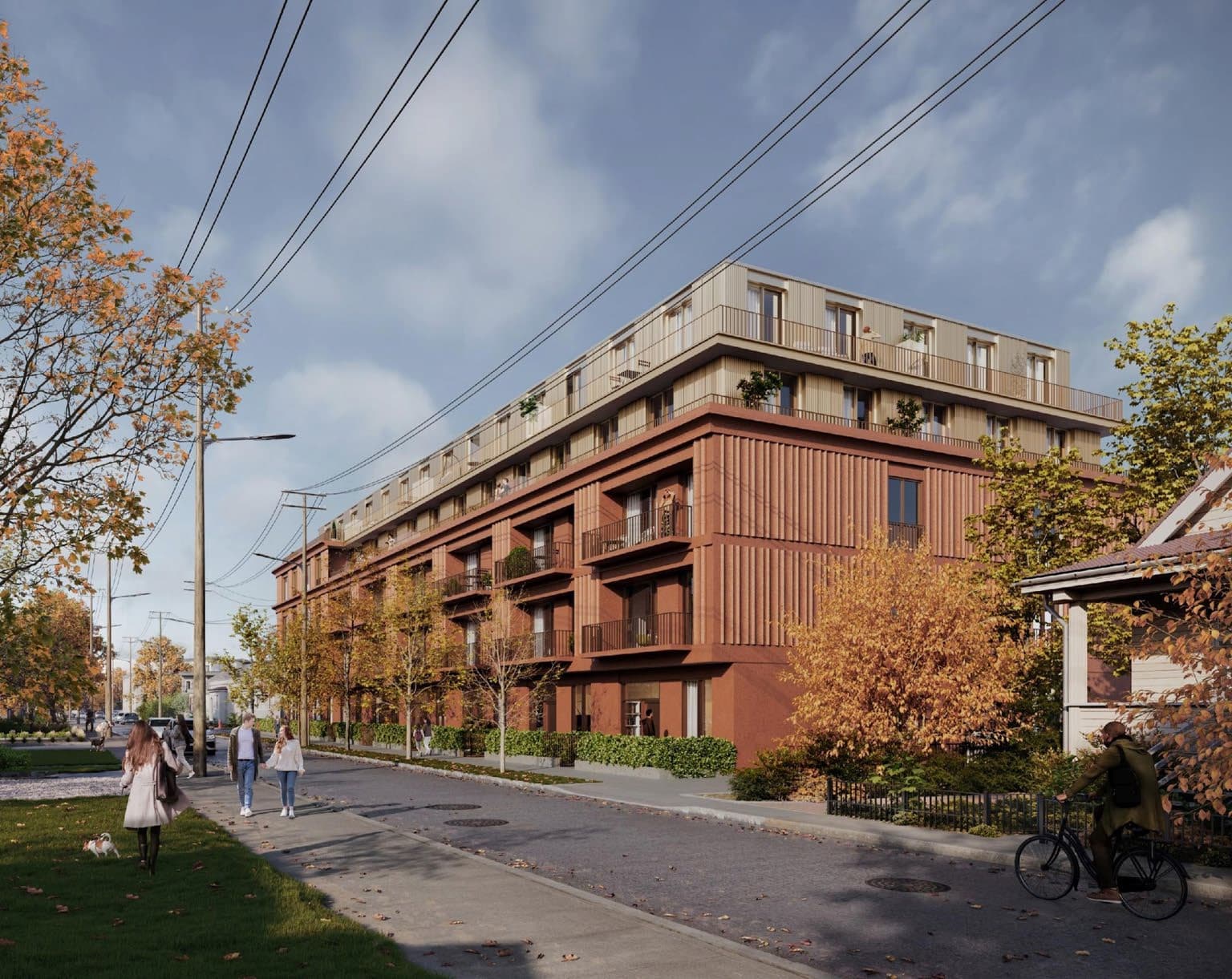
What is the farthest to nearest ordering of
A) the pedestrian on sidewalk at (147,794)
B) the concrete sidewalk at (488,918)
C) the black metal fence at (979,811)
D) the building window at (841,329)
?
the building window at (841,329), the black metal fence at (979,811), the pedestrian on sidewalk at (147,794), the concrete sidewalk at (488,918)

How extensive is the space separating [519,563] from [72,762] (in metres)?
18.3

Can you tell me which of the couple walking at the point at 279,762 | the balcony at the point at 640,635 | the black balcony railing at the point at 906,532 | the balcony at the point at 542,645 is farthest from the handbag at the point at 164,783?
the black balcony railing at the point at 906,532

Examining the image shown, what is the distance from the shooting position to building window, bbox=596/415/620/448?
41969 millimetres

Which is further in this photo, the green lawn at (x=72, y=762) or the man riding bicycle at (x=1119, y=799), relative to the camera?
the green lawn at (x=72, y=762)

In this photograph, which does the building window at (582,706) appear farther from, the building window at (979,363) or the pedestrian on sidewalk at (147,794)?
the pedestrian on sidewalk at (147,794)

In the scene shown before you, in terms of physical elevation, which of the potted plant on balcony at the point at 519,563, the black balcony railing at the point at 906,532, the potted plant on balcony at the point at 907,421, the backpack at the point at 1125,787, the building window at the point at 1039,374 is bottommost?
the backpack at the point at 1125,787

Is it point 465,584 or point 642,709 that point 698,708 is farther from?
point 465,584

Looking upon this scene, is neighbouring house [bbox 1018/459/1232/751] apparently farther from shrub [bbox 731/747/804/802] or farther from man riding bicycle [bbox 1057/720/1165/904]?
man riding bicycle [bbox 1057/720/1165/904]

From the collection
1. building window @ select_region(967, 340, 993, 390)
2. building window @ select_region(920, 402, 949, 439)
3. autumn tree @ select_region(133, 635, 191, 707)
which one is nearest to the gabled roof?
building window @ select_region(920, 402, 949, 439)

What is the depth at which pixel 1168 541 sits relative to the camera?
72.7 ft

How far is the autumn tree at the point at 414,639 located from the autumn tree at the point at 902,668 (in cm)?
2371

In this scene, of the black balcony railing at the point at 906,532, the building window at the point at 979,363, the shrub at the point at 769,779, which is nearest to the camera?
the shrub at the point at 769,779

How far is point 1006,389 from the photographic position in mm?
42531

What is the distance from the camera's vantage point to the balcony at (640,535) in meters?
35.1
